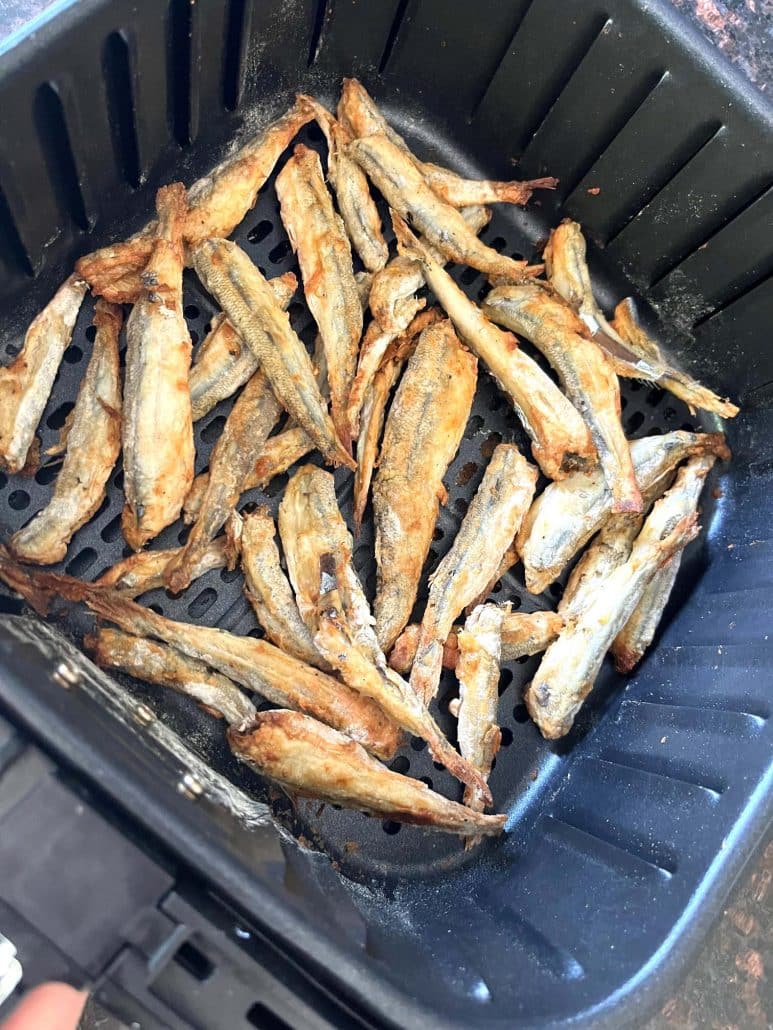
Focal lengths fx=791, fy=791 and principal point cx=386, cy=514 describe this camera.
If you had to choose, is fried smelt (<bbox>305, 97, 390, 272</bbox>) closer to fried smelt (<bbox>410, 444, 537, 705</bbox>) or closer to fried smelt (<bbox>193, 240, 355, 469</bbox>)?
fried smelt (<bbox>193, 240, 355, 469</bbox>)

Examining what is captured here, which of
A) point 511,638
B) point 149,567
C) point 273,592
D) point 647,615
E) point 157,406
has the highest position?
point 157,406

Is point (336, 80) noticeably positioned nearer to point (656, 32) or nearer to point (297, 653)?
point (656, 32)

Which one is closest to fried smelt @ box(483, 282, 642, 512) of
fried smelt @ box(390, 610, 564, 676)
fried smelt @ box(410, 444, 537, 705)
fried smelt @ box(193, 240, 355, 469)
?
fried smelt @ box(410, 444, 537, 705)

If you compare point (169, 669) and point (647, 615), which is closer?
point (169, 669)

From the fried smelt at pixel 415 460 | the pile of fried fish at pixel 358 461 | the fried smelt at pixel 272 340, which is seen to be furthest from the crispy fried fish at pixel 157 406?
the fried smelt at pixel 415 460

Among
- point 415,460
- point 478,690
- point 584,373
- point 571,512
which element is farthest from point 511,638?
point 584,373

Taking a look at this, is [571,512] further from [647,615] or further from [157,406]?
[157,406]

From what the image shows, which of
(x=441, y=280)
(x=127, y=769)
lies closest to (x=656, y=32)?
(x=441, y=280)

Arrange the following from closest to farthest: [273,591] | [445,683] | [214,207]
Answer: [273,591]
[214,207]
[445,683]
